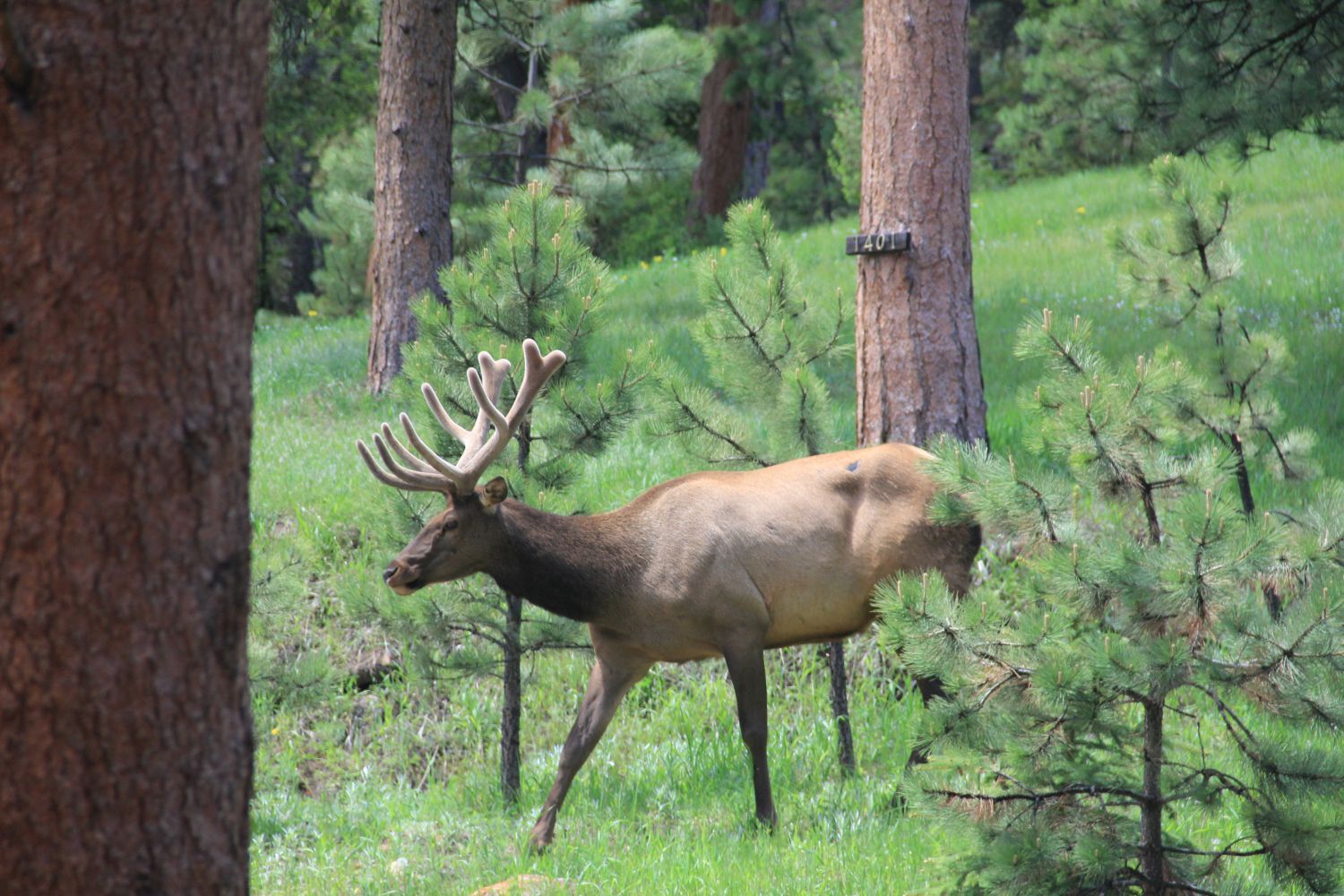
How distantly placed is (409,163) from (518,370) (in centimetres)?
566

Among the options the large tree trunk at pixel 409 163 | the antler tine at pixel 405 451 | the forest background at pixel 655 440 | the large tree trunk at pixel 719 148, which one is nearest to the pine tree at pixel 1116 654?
the forest background at pixel 655 440

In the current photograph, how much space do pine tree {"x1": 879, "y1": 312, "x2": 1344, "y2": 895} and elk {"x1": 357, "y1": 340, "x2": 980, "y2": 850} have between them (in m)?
1.69

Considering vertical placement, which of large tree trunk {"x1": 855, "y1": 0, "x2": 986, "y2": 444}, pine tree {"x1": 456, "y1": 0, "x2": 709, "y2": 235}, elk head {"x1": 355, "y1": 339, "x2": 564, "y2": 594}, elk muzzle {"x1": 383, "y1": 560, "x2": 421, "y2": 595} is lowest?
elk muzzle {"x1": 383, "y1": 560, "x2": 421, "y2": 595}

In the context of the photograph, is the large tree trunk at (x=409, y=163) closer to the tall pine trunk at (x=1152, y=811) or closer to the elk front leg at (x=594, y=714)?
the elk front leg at (x=594, y=714)

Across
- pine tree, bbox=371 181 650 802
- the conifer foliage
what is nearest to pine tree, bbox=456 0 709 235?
the conifer foliage

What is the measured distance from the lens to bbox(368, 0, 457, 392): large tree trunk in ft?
38.3

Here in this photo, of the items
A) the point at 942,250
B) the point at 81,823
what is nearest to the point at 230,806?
the point at 81,823

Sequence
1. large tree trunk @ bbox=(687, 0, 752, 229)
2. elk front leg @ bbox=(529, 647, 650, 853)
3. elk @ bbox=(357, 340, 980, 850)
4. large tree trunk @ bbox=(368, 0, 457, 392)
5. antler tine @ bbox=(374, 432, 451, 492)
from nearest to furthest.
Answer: antler tine @ bbox=(374, 432, 451, 492) → elk @ bbox=(357, 340, 980, 850) → elk front leg @ bbox=(529, 647, 650, 853) → large tree trunk @ bbox=(368, 0, 457, 392) → large tree trunk @ bbox=(687, 0, 752, 229)

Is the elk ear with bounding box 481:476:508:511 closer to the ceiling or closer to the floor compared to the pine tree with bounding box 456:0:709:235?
closer to the floor

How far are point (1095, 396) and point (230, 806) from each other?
2.63m

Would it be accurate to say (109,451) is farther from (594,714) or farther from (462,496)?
(594,714)

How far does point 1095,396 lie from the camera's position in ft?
13.5

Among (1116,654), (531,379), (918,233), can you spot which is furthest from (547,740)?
(1116,654)

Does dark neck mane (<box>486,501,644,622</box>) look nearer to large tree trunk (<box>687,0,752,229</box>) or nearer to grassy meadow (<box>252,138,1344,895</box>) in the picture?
grassy meadow (<box>252,138,1344,895</box>)
